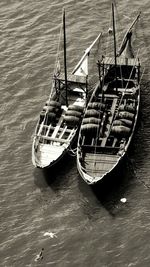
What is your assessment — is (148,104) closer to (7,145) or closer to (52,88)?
(52,88)

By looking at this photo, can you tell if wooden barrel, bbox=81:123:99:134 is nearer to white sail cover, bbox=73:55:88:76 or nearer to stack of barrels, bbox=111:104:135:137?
stack of barrels, bbox=111:104:135:137

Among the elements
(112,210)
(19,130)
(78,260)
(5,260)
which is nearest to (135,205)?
(112,210)

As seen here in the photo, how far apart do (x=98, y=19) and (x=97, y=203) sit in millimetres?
34640

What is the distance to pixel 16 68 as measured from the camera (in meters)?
76.8

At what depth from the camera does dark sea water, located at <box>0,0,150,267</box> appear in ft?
174

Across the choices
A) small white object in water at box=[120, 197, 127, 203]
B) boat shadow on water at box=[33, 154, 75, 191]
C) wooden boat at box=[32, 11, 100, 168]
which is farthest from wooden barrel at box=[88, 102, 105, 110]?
small white object in water at box=[120, 197, 127, 203]

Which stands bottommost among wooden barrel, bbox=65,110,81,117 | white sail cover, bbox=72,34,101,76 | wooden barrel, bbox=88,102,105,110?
wooden barrel, bbox=65,110,81,117

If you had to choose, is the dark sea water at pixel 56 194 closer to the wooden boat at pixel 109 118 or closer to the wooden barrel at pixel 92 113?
the wooden boat at pixel 109 118

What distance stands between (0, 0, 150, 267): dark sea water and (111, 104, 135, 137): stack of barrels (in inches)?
120

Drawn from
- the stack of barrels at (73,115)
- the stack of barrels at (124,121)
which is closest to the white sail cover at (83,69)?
the stack of barrels at (73,115)

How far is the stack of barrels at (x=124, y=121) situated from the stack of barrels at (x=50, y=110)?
7.06 metres

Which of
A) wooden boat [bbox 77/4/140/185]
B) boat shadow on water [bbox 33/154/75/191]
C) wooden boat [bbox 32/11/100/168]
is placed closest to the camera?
wooden boat [bbox 77/4/140/185]

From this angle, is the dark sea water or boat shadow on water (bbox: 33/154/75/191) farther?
boat shadow on water (bbox: 33/154/75/191)

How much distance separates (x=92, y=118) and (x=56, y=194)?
9.26m
